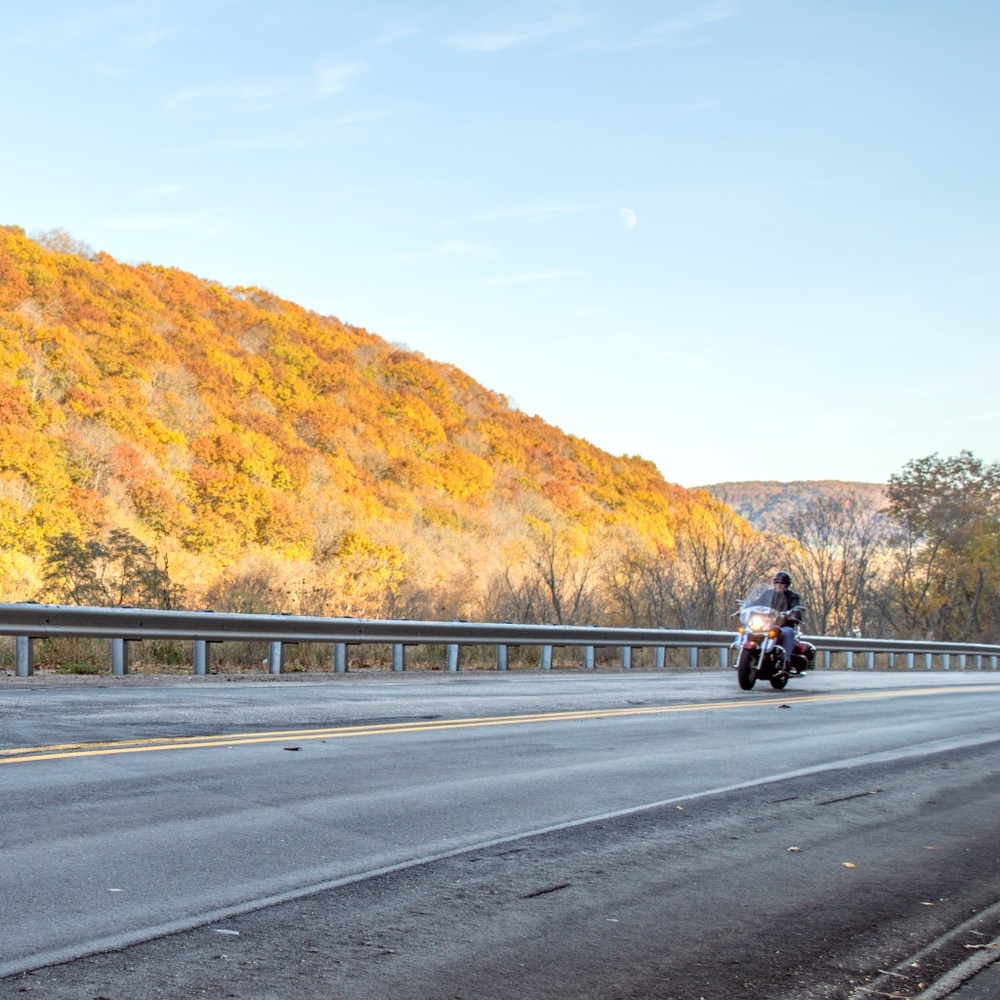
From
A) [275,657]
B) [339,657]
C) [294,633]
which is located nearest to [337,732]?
[275,657]

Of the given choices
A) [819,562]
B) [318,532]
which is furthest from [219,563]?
[819,562]

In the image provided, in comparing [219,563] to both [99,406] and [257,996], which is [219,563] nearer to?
[99,406]

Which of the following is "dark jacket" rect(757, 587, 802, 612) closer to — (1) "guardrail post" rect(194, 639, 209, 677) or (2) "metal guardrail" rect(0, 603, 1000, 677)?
(2) "metal guardrail" rect(0, 603, 1000, 677)

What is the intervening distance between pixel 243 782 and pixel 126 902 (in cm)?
261

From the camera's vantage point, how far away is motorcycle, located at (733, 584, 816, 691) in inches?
691

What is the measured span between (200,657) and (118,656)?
104 centimetres

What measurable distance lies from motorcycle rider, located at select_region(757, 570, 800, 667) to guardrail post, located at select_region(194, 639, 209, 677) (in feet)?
24.7

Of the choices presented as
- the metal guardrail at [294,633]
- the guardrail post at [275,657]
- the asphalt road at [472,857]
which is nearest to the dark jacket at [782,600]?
the metal guardrail at [294,633]

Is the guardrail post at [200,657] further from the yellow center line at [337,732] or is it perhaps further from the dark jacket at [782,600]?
the dark jacket at [782,600]

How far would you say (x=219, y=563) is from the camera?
186 ft

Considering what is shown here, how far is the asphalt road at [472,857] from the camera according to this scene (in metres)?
4.14

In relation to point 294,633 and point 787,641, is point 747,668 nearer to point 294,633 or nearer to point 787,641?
point 787,641

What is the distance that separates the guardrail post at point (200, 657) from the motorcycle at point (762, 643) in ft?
23.2

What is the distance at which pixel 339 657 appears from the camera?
17516mm
